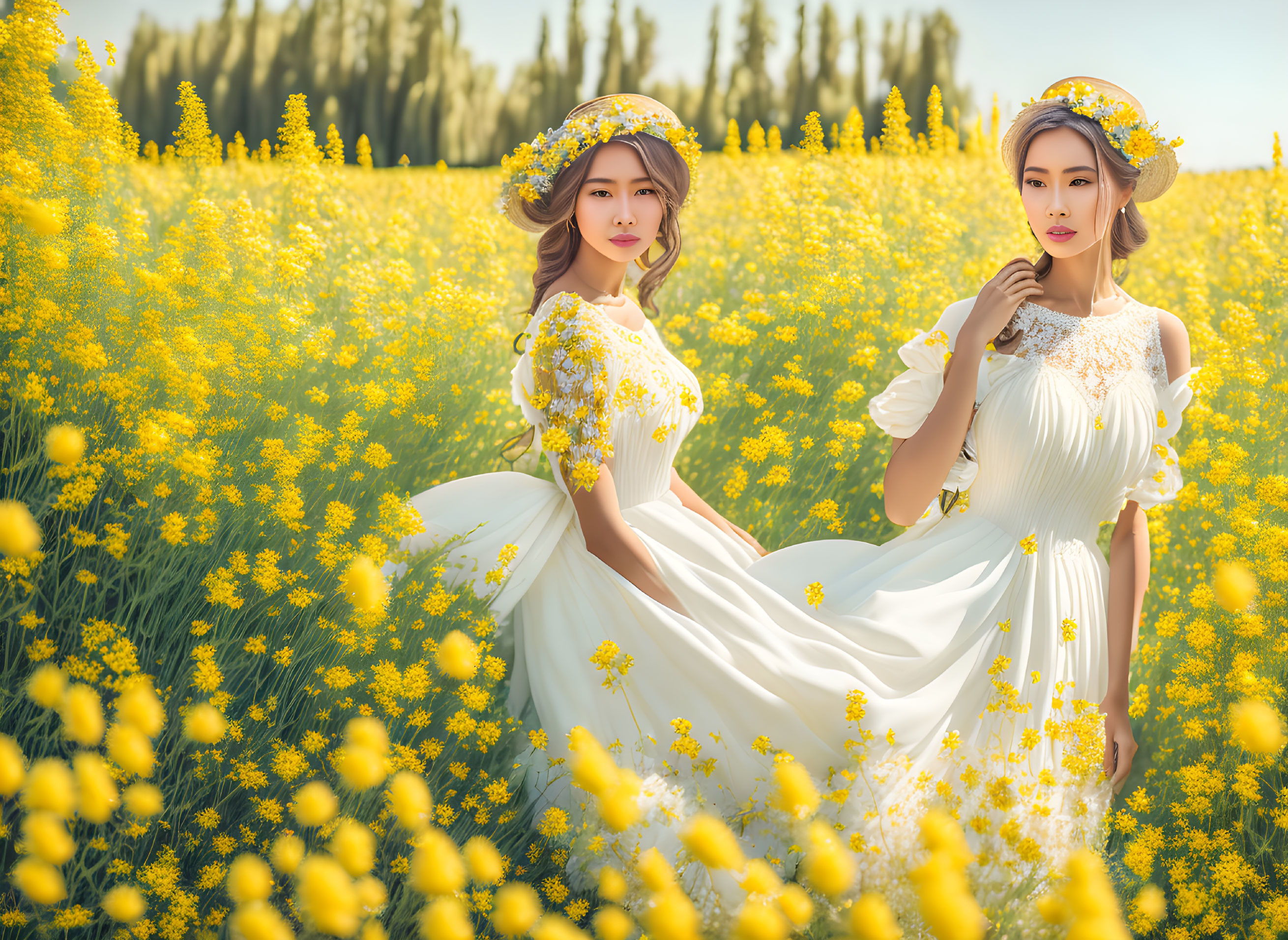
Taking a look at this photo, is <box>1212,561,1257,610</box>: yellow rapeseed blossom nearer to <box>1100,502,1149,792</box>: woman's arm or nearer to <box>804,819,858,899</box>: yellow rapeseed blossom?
<box>1100,502,1149,792</box>: woman's arm

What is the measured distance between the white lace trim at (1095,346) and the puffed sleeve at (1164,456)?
4 cm

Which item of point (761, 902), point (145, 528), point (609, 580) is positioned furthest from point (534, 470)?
point (761, 902)

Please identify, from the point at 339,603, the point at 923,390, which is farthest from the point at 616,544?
the point at 923,390

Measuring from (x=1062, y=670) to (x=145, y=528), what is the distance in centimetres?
229

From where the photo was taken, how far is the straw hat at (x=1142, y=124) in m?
2.05

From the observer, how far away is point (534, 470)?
3.17m

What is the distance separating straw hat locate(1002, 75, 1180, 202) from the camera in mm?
2053

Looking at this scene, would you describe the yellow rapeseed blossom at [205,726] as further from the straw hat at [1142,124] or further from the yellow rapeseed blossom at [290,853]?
the straw hat at [1142,124]

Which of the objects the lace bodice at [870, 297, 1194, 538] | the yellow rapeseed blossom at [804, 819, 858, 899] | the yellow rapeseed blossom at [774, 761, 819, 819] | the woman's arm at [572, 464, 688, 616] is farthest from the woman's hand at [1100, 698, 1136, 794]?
the yellow rapeseed blossom at [804, 819, 858, 899]

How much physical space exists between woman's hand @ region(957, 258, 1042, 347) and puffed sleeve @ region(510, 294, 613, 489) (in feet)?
3.04

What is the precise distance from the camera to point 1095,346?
6.75ft

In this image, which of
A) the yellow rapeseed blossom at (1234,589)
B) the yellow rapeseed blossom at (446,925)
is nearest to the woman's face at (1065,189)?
the yellow rapeseed blossom at (1234,589)

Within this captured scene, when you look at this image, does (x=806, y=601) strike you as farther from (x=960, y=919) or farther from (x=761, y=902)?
(x=960, y=919)

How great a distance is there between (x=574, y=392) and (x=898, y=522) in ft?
3.12
